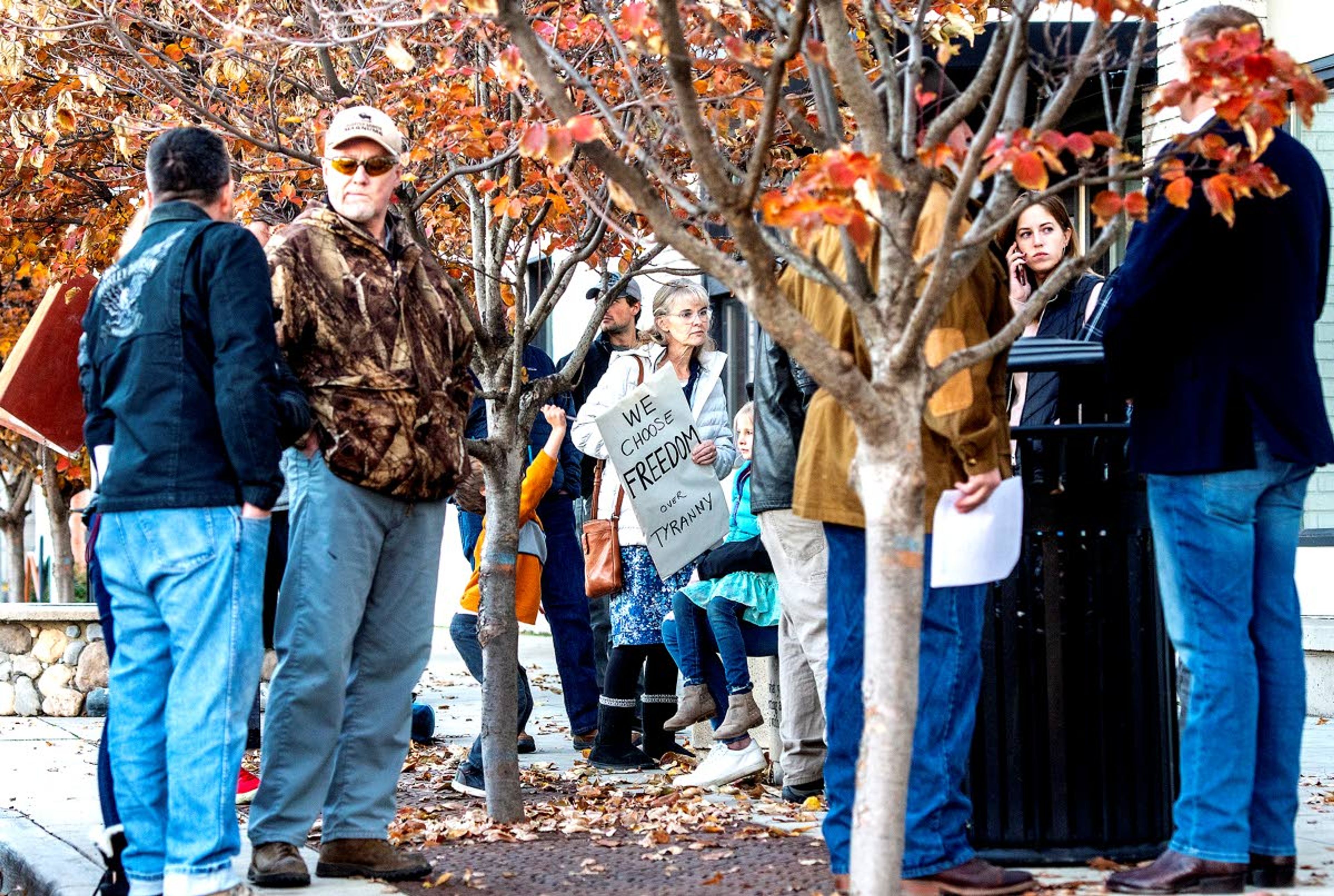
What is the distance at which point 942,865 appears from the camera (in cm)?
444

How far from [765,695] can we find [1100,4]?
4.46 m

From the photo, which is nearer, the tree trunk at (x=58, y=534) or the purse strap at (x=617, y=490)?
the purse strap at (x=617, y=490)

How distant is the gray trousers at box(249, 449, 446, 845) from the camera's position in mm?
5016

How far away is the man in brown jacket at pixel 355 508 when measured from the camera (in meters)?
5.01

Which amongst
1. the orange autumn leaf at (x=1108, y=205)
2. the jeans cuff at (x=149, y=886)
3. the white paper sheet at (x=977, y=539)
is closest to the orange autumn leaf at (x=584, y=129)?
the orange autumn leaf at (x=1108, y=205)

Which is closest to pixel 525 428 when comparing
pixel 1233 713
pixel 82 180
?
pixel 1233 713

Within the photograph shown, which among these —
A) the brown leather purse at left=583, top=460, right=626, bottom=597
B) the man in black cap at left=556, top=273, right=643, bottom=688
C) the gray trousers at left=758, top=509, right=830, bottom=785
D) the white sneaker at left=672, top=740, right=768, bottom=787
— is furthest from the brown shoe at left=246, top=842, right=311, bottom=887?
the man in black cap at left=556, top=273, right=643, bottom=688

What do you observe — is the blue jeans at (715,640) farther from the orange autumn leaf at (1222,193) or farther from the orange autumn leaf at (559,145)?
the orange autumn leaf at (559,145)

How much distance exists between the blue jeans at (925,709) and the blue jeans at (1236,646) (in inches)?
21.3

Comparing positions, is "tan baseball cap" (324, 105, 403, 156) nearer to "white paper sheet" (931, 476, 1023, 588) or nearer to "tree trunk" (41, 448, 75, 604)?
"white paper sheet" (931, 476, 1023, 588)

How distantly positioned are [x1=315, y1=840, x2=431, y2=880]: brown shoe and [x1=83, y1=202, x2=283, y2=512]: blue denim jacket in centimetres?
120

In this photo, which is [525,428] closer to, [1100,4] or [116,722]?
[116,722]

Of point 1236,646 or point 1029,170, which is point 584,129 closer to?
point 1029,170

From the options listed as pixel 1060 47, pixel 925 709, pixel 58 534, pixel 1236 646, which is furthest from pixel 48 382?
pixel 58 534
